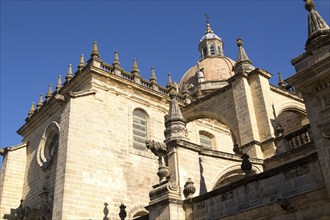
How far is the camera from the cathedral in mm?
7934

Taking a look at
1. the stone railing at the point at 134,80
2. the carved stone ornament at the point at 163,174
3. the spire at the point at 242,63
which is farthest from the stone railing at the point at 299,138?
the stone railing at the point at 134,80

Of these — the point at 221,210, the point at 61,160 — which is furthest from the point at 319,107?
the point at 61,160

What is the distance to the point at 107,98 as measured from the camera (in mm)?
18234

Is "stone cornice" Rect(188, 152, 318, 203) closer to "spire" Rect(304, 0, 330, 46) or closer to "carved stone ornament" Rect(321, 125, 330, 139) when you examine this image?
"carved stone ornament" Rect(321, 125, 330, 139)

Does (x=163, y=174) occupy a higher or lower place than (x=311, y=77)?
Result: lower

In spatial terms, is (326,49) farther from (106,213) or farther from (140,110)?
(140,110)

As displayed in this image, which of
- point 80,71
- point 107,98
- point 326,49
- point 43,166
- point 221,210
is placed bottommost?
point 221,210

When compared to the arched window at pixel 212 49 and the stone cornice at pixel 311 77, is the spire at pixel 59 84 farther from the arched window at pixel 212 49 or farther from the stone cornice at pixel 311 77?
the arched window at pixel 212 49

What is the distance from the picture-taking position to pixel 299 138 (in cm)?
1381

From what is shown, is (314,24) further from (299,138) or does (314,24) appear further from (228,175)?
(228,175)

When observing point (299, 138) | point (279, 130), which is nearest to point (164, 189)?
point (299, 138)

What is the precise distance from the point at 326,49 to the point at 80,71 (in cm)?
1334

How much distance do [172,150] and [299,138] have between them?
5.35 meters

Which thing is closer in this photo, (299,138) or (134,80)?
(299,138)
